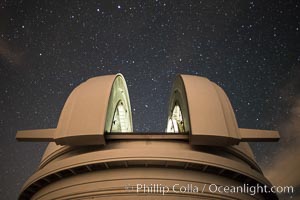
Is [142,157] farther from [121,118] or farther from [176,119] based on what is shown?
[176,119]

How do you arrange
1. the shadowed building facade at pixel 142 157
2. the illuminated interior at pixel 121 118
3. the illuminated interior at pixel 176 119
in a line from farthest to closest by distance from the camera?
the illuminated interior at pixel 176 119
the illuminated interior at pixel 121 118
the shadowed building facade at pixel 142 157

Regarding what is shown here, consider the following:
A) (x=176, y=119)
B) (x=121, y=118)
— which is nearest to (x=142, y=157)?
(x=121, y=118)

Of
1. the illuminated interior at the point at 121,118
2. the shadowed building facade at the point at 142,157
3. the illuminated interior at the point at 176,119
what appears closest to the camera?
the shadowed building facade at the point at 142,157

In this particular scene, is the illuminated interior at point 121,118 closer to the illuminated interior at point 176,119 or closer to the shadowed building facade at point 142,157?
the illuminated interior at point 176,119

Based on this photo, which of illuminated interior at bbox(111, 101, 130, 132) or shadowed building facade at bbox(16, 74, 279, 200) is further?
illuminated interior at bbox(111, 101, 130, 132)

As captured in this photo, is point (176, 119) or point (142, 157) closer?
point (142, 157)

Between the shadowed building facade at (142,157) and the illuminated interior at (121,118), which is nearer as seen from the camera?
the shadowed building facade at (142,157)

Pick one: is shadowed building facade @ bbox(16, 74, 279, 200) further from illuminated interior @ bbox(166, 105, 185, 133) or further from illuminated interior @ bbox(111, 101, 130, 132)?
illuminated interior @ bbox(166, 105, 185, 133)

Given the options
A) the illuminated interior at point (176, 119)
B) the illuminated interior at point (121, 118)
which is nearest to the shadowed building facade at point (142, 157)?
the illuminated interior at point (121, 118)

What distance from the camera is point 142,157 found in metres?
10.2

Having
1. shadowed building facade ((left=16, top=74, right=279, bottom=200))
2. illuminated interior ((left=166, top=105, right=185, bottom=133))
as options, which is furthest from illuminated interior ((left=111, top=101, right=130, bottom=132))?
shadowed building facade ((left=16, top=74, right=279, bottom=200))

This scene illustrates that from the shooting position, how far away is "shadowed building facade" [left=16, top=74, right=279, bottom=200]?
10141mm

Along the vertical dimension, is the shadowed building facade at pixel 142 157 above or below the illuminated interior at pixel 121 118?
below

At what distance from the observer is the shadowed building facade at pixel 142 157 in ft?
33.3
